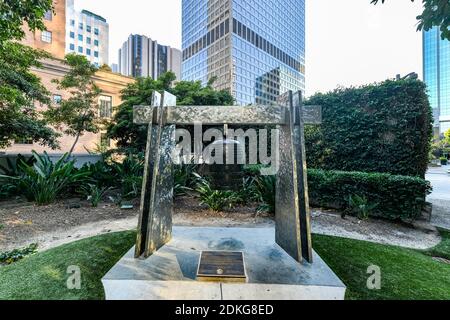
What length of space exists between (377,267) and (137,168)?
22.0 feet

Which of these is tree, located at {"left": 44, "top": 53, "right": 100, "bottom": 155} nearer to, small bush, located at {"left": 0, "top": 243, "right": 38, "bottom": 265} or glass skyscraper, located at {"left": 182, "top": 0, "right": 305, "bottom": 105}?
small bush, located at {"left": 0, "top": 243, "right": 38, "bottom": 265}

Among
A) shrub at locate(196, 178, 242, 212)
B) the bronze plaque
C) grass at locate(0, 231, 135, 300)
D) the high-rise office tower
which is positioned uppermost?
the high-rise office tower

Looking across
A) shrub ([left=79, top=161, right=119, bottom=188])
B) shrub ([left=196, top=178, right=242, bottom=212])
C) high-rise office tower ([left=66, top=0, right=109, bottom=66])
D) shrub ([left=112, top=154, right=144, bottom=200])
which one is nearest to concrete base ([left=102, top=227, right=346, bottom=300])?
shrub ([left=196, top=178, right=242, bottom=212])

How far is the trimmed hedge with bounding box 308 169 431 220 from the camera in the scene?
486 cm

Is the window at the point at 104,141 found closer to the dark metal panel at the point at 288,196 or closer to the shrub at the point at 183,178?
the shrub at the point at 183,178

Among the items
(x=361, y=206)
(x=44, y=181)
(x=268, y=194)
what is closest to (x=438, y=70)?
(x=361, y=206)

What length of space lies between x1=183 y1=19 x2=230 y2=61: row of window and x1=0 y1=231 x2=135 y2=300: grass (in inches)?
3225

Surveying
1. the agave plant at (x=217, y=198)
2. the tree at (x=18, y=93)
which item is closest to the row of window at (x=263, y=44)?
the tree at (x=18, y=93)

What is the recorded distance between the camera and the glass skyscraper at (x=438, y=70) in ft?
188

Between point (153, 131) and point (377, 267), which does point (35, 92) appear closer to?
point (153, 131)

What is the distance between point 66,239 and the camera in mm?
4027

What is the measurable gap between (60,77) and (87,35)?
5132 centimetres

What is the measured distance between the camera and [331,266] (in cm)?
294

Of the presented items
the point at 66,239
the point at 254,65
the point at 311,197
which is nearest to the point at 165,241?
the point at 66,239
